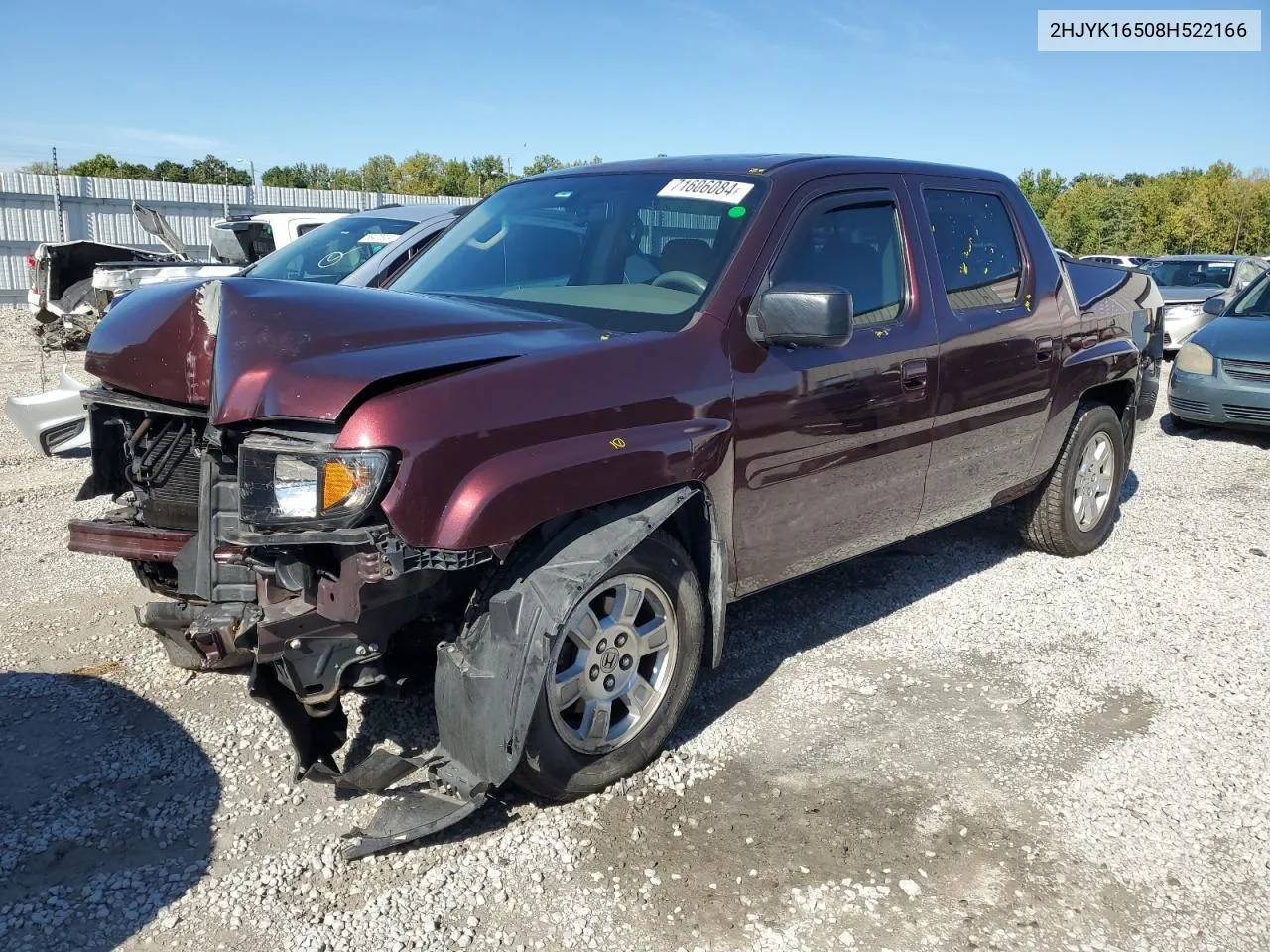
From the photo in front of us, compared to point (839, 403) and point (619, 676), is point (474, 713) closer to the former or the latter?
point (619, 676)

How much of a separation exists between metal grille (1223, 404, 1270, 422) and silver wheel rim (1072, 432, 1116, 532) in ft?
13.5

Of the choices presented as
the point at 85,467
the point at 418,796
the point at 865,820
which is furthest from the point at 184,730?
the point at 85,467

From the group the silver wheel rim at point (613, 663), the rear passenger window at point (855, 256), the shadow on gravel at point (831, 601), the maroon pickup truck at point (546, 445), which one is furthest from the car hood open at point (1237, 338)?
the silver wheel rim at point (613, 663)

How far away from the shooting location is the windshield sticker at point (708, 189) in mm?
3799

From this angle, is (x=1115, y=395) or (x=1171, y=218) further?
(x=1171, y=218)

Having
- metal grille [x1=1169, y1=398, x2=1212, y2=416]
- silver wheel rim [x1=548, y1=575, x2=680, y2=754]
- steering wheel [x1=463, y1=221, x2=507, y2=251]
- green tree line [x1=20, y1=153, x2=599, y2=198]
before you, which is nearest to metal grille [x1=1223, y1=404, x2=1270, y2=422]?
metal grille [x1=1169, y1=398, x2=1212, y2=416]

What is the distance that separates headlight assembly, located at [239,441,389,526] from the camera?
2607mm

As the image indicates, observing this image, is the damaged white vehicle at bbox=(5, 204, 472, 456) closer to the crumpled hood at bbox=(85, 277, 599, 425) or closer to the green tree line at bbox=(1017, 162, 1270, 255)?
the crumpled hood at bbox=(85, 277, 599, 425)

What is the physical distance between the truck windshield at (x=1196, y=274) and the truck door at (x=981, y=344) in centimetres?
1200

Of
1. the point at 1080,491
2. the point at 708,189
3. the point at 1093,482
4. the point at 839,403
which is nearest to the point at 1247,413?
the point at 1093,482

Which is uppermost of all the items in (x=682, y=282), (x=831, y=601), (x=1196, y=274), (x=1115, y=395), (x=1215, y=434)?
(x=1196, y=274)

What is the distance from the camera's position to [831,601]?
5.04 meters

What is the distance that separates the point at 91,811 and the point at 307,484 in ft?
4.47

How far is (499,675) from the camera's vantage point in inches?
111
